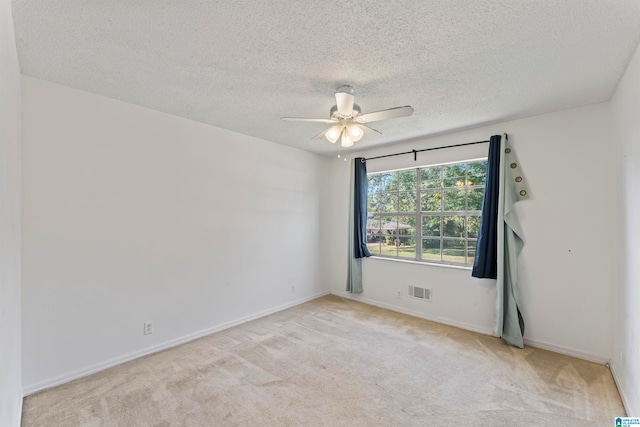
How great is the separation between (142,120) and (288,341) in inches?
108

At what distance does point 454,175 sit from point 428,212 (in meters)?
0.60

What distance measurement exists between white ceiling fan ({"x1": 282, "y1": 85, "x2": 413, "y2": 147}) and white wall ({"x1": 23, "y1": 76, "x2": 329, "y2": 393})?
151 centimetres

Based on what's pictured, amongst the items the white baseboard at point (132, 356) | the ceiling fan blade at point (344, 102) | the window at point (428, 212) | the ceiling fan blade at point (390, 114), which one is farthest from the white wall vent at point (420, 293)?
the ceiling fan blade at point (344, 102)

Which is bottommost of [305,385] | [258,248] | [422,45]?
[305,385]

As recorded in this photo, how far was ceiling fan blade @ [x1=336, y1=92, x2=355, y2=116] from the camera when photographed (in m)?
2.20

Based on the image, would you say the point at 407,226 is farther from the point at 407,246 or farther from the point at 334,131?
the point at 334,131

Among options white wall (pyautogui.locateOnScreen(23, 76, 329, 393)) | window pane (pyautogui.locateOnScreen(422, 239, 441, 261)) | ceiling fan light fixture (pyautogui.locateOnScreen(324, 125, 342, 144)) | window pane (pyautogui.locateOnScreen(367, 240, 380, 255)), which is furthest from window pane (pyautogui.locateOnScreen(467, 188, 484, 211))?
white wall (pyautogui.locateOnScreen(23, 76, 329, 393))

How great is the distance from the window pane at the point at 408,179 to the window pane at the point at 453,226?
66cm

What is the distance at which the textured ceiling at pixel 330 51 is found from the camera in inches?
60.0

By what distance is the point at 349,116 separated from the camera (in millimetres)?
2391

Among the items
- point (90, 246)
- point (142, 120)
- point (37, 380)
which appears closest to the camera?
point (37, 380)

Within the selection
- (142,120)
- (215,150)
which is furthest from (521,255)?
(142,120)

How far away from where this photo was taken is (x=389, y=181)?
4.56 metres

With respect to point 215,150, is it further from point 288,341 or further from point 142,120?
point 288,341
